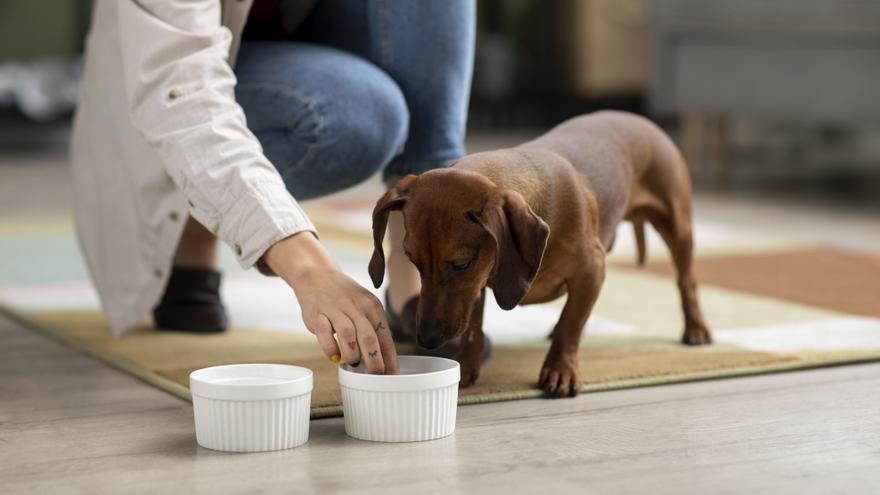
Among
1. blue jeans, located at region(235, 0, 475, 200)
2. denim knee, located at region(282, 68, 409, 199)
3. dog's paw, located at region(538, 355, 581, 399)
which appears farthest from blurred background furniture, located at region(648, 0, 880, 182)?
dog's paw, located at region(538, 355, 581, 399)

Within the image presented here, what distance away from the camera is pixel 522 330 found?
1883mm

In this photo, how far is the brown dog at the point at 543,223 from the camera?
128cm

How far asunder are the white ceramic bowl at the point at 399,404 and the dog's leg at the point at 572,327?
0.76 ft

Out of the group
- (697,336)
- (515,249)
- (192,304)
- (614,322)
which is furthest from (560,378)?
(192,304)

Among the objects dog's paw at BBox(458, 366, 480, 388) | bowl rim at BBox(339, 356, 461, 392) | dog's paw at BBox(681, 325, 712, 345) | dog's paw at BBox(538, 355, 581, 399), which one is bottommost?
dog's paw at BBox(681, 325, 712, 345)

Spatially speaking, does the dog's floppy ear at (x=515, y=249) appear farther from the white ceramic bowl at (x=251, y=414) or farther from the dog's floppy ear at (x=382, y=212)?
the white ceramic bowl at (x=251, y=414)

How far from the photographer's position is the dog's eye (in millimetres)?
1282

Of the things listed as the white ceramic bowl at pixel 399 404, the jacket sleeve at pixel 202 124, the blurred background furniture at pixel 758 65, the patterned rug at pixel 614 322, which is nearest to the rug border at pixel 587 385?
the patterned rug at pixel 614 322

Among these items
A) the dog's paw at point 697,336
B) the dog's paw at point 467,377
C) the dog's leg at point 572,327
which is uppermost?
the dog's leg at point 572,327

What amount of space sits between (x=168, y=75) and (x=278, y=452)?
0.45m

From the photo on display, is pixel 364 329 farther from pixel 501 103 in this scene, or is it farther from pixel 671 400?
pixel 501 103

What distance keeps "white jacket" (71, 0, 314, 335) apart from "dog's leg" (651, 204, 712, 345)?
64 centimetres

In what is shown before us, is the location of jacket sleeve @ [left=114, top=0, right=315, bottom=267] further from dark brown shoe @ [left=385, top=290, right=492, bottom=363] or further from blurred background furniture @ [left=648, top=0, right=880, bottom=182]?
blurred background furniture @ [left=648, top=0, right=880, bottom=182]

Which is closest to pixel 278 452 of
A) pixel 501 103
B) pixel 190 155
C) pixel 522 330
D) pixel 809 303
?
pixel 190 155
